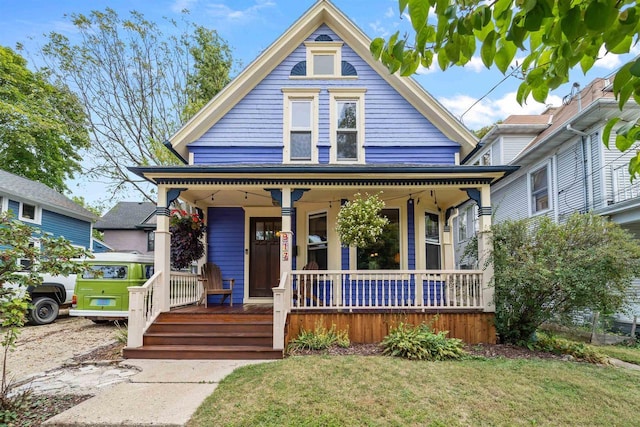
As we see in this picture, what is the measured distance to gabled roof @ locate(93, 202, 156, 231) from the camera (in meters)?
23.0

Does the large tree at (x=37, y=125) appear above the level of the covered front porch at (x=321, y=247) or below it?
above

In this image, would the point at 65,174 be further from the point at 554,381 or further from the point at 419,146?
the point at 554,381

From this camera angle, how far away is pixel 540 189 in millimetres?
12539

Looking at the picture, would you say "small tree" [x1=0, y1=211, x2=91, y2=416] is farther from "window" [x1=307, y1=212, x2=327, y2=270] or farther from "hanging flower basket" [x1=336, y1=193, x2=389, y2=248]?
"window" [x1=307, y1=212, x2=327, y2=270]

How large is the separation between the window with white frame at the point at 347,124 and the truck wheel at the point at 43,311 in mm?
9205

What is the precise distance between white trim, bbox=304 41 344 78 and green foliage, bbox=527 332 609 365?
717cm

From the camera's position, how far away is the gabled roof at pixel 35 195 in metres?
13.5

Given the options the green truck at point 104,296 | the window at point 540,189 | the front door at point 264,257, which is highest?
the window at point 540,189

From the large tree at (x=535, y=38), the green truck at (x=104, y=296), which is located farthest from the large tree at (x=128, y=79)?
the large tree at (x=535, y=38)

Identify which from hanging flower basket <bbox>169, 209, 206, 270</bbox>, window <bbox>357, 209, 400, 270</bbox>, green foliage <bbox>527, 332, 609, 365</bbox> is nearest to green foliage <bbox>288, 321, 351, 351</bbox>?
window <bbox>357, 209, 400, 270</bbox>

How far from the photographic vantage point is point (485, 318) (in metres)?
7.12

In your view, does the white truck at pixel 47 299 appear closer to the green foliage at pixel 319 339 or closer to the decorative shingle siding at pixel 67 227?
Result: the decorative shingle siding at pixel 67 227

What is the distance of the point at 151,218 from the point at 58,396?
63.8 ft

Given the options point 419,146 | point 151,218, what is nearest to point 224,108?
point 419,146
